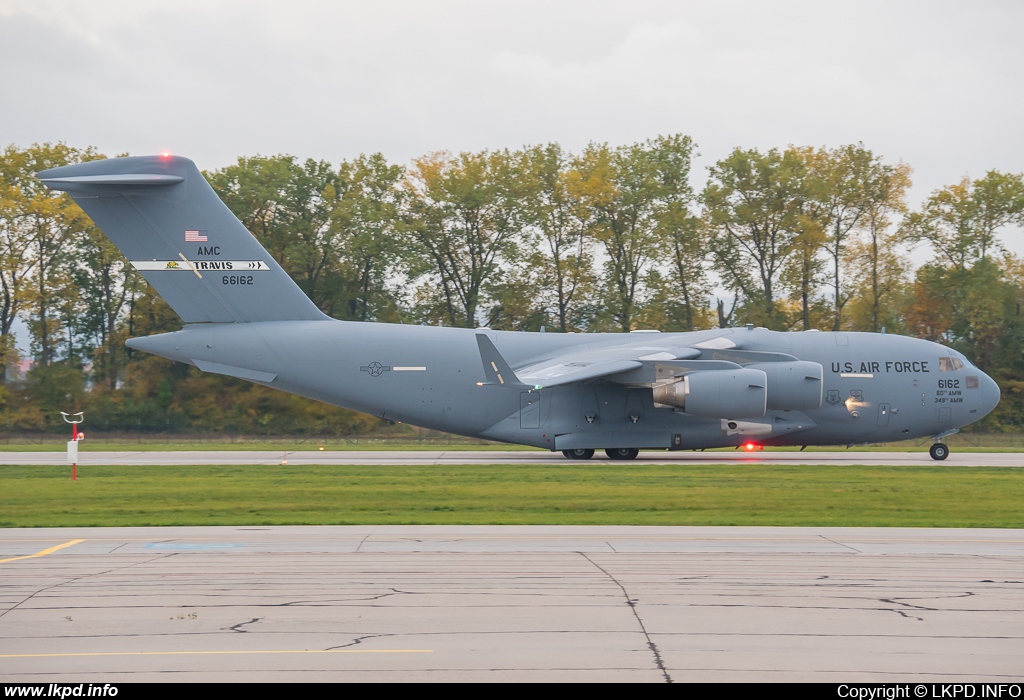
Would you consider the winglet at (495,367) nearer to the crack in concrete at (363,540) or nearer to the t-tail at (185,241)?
the t-tail at (185,241)

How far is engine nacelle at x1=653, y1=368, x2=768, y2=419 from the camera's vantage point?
1102 inches

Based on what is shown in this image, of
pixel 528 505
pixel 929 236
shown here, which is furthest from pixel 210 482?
pixel 929 236

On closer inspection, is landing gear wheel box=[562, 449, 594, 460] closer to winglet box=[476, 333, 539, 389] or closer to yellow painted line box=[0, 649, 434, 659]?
winglet box=[476, 333, 539, 389]

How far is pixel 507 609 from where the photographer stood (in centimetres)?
885

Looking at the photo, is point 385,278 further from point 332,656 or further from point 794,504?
point 332,656

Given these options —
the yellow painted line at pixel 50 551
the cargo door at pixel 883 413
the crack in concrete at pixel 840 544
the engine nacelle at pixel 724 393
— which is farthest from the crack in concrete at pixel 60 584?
the cargo door at pixel 883 413

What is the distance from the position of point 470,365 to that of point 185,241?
28.7 ft

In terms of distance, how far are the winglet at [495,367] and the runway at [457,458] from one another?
2.24 m

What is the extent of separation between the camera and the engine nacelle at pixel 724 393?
2798 cm

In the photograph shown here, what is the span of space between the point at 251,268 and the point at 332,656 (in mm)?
23860

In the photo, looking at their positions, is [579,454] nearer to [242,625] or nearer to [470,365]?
[470,365]

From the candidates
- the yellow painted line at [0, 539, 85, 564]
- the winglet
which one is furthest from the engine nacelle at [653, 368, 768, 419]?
the yellow painted line at [0, 539, 85, 564]

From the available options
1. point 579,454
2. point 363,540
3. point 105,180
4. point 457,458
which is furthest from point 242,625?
point 105,180
